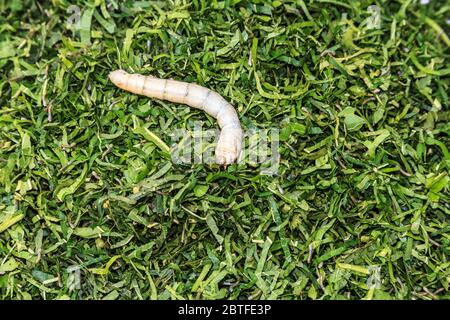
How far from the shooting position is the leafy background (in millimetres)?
1903

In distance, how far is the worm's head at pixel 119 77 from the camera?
204cm

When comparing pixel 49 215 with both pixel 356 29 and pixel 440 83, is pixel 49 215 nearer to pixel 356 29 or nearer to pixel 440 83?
pixel 356 29

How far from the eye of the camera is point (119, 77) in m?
2.04

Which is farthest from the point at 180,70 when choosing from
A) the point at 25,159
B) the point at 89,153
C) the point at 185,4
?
the point at 25,159

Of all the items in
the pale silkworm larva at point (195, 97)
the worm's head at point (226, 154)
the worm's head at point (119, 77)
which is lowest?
the worm's head at point (226, 154)

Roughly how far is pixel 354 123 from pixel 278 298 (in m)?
0.65

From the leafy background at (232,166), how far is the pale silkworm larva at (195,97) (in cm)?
5
